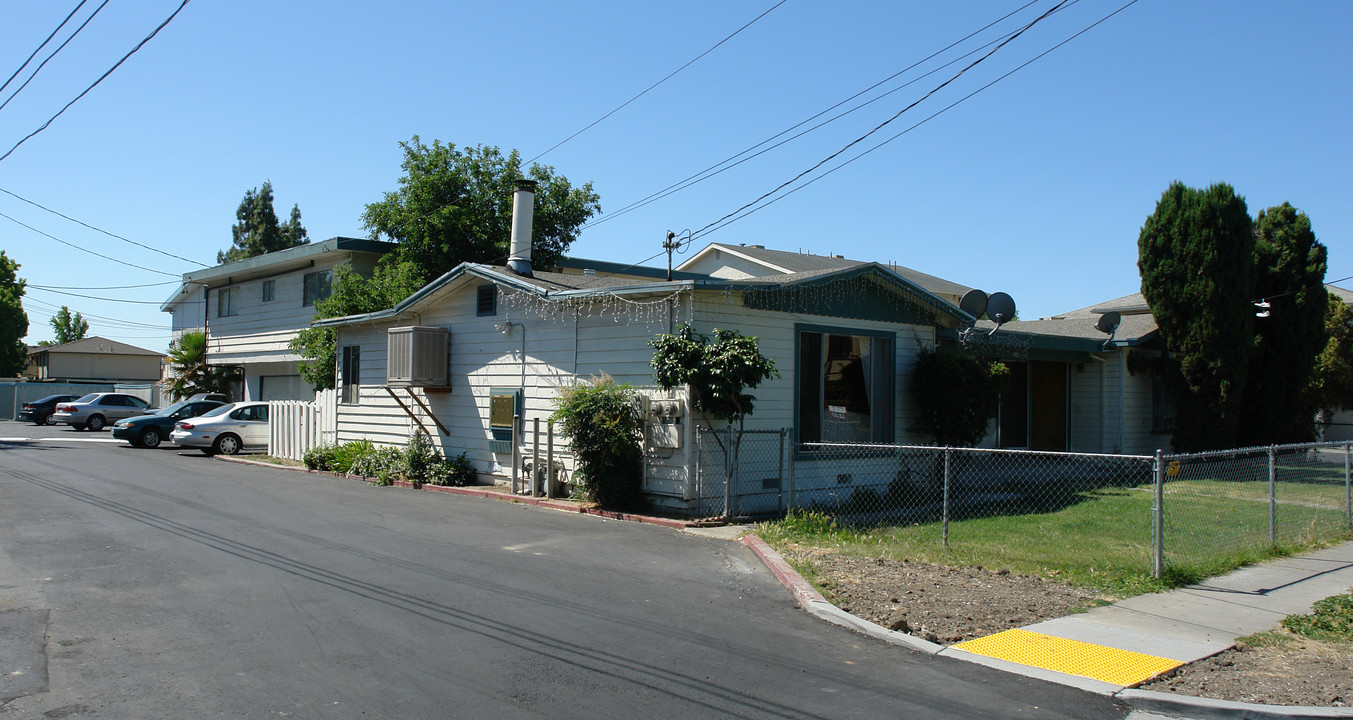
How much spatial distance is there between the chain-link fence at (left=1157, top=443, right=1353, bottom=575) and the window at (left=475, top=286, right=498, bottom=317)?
423 inches

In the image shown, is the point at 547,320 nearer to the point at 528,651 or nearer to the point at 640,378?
the point at 640,378

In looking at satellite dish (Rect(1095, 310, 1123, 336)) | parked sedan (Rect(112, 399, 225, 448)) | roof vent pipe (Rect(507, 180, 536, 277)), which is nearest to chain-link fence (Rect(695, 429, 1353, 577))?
satellite dish (Rect(1095, 310, 1123, 336))

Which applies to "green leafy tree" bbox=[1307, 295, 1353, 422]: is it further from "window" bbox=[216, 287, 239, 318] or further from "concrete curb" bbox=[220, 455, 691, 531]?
"window" bbox=[216, 287, 239, 318]

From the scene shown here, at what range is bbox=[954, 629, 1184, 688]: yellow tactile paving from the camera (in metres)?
5.94

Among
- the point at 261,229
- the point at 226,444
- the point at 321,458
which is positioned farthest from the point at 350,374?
the point at 261,229

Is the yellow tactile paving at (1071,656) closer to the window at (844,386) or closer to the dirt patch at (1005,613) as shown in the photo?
the dirt patch at (1005,613)

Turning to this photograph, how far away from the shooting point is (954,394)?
587 inches

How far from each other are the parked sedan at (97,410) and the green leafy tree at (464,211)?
54.9 feet

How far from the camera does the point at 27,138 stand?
16.1m

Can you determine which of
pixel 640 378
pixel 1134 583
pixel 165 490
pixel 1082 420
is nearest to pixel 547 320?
pixel 640 378

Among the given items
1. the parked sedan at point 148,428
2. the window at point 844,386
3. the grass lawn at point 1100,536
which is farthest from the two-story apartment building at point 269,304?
the grass lawn at point 1100,536

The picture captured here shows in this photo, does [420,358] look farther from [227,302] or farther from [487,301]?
[227,302]

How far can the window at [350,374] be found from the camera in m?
19.9

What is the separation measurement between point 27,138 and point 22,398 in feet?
127
